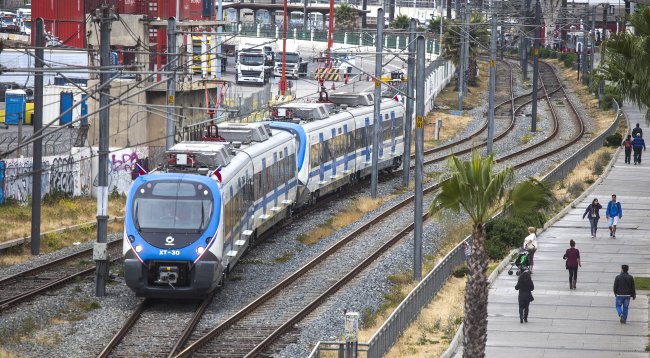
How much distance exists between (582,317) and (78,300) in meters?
10.2

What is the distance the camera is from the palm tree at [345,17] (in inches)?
4781

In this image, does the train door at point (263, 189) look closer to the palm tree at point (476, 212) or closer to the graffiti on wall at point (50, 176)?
the graffiti on wall at point (50, 176)

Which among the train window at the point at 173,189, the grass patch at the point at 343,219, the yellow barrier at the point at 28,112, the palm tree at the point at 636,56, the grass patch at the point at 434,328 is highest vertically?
the palm tree at the point at 636,56

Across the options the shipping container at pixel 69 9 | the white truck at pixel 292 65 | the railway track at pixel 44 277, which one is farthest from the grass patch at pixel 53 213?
the white truck at pixel 292 65

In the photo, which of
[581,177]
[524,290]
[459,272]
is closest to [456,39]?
[581,177]

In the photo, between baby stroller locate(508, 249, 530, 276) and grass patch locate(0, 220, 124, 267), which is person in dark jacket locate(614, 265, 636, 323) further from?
grass patch locate(0, 220, 124, 267)

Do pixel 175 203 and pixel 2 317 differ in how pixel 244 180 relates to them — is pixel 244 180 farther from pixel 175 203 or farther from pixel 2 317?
pixel 2 317

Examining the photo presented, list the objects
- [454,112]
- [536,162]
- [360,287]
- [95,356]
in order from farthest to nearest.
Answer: [454,112] → [536,162] → [360,287] → [95,356]

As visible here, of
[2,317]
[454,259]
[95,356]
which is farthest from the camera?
[454,259]

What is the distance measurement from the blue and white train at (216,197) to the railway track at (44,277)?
99.2 inches

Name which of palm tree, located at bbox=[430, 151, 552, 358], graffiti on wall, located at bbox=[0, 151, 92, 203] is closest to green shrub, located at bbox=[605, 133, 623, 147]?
graffiti on wall, located at bbox=[0, 151, 92, 203]

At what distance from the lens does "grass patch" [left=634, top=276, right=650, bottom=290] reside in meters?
28.7

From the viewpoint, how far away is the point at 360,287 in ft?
90.9

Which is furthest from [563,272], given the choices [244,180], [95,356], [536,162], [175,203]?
[536,162]
